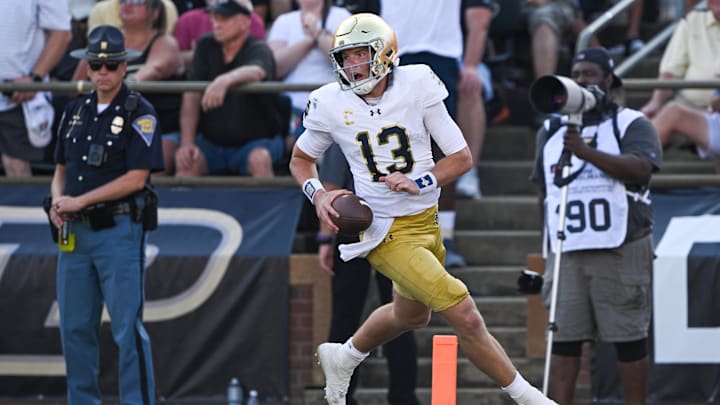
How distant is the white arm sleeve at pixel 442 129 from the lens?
734 centimetres

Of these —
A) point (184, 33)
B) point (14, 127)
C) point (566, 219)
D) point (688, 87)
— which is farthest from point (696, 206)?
point (14, 127)

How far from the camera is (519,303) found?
1024 cm

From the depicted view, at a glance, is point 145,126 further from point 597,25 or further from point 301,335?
point 597,25

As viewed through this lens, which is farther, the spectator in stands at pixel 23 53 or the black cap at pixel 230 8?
the spectator in stands at pixel 23 53

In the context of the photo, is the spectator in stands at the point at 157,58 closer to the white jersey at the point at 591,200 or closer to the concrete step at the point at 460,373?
the concrete step at the point at 460,373

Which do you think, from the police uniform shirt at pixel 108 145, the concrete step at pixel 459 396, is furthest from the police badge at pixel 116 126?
the concrete step at pixel 459 396

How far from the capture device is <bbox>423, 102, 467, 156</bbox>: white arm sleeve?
7.34m

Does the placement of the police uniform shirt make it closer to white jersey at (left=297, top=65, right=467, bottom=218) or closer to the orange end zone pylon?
white jersey at (left=297, top=65, right=467, bottom=218)

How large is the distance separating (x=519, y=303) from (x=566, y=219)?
5.76 feet

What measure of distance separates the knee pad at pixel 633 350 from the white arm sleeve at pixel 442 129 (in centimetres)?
187

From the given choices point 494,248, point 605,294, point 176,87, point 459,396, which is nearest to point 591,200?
point 605,294

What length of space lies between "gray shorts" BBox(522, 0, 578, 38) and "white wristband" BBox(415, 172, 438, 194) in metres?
4.76

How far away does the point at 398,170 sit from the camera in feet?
24.1

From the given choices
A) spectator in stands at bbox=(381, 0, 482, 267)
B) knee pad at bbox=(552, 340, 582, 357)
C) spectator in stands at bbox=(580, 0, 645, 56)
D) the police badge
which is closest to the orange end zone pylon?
knee pad at bbox=(552, 340, 582, 357)
